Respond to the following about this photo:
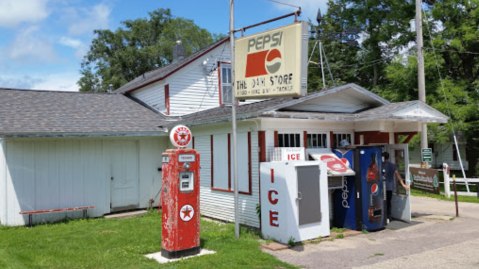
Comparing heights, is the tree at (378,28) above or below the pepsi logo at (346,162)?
above

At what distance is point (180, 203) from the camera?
24.5 ft

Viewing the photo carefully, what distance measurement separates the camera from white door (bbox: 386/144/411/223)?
10.7 m

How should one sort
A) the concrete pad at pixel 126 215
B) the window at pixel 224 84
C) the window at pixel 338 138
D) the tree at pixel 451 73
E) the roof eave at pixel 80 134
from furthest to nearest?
the tree at pixel 451 73
the window at pixel 224 84
the concrete pad at pixel 126 215
the window at pixel 338 138
the roof eave at pixel 80 134

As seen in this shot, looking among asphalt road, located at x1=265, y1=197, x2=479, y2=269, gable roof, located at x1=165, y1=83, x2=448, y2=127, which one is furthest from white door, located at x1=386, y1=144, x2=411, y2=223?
gable roof, located at x1=165, y1=83, x2=448, y2=127

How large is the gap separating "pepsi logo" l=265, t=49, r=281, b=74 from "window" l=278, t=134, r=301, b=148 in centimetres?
243

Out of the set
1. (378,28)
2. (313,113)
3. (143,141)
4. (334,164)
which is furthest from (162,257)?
(378,28)

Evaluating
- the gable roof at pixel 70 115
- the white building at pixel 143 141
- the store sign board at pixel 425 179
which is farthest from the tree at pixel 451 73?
the gable roof at pixel 70 115

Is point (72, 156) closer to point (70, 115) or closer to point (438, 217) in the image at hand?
point (70, 115)

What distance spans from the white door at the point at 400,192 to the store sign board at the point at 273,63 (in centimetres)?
505

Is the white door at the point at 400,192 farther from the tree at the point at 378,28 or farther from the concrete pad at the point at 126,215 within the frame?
the tree at the point at 378,28

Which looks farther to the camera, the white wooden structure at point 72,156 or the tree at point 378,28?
the tree at point 378,28

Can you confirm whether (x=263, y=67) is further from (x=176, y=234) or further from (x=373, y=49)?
(x=373, y=49)

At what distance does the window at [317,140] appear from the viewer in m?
10.4

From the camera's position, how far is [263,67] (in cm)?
805
